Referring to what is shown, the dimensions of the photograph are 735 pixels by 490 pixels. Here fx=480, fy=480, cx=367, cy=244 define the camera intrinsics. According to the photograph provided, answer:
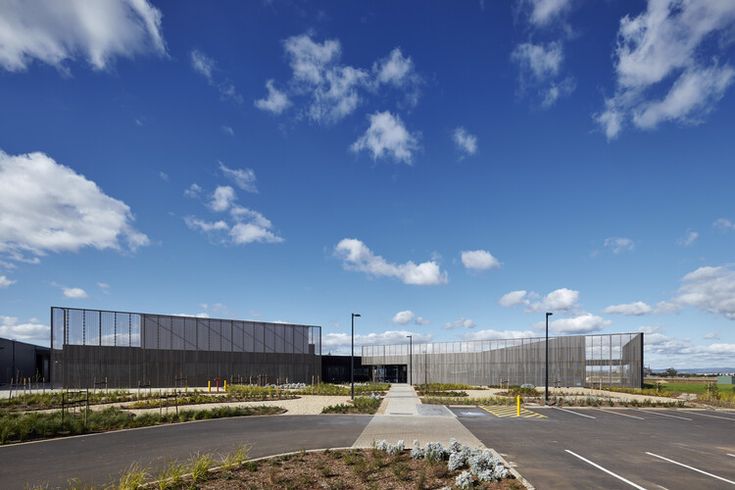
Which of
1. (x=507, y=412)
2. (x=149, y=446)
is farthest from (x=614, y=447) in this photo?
(x=149, y=446)

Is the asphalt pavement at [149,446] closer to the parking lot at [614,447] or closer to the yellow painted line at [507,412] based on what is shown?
the parking lot at [614,447]

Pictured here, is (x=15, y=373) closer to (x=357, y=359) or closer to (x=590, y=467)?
(x=357, y=359)

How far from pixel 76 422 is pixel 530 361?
46.4m

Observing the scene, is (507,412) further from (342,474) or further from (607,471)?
(342,474)

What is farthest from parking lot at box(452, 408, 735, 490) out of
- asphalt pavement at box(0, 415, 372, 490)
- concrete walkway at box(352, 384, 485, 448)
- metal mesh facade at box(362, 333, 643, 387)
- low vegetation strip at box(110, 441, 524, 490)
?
metal mesh facade at box(362, 333, 643, 387)

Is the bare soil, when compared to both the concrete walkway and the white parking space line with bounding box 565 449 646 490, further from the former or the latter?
the concrete walkway

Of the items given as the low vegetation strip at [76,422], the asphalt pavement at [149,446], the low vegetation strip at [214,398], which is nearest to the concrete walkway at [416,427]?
the asphalt pavement at [149,446]

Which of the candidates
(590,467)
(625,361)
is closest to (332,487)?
(590,467)

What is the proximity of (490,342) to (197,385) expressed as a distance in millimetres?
33726

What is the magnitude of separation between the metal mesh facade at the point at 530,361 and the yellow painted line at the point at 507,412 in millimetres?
22599

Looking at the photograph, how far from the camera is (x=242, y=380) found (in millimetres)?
53781

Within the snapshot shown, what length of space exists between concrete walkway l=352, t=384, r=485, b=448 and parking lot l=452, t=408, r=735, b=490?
2.40ft

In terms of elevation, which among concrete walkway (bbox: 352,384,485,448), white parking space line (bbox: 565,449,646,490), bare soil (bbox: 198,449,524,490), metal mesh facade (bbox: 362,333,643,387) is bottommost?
metal mesh facade (bbox: 362,333,643,387)

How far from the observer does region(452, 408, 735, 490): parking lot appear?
11.5 metres
